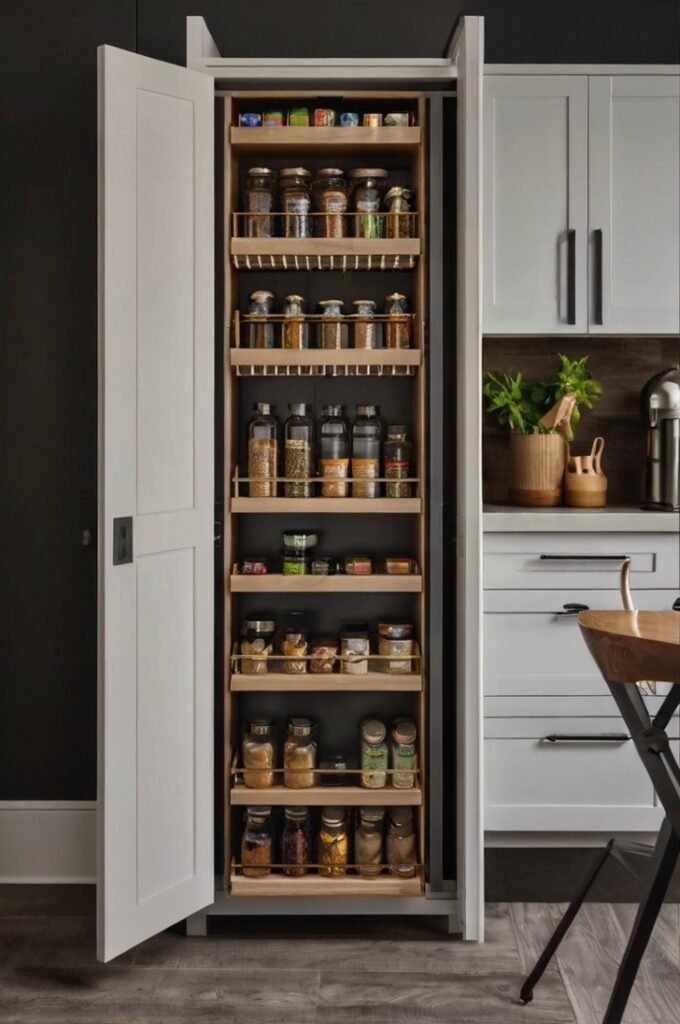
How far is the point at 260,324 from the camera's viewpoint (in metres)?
2.33

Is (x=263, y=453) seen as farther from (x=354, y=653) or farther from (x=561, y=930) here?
(x=561, y=930)

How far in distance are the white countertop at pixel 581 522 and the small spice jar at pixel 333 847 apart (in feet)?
2.83

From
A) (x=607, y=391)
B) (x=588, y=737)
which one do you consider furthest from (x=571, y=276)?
(x=588, y=737)

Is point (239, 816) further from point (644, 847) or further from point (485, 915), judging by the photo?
point (644, 847)

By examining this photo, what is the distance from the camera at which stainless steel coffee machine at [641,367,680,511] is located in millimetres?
2586

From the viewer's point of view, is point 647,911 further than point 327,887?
No

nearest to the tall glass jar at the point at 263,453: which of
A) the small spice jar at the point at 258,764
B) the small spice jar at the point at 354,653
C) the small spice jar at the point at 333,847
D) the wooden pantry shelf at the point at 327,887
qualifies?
the small spice jar at the point at 354,653

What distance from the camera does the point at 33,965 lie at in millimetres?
2152

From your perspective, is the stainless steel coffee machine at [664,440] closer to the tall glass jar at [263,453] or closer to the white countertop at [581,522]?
the white countertop at [581,522]

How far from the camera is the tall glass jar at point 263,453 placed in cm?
232

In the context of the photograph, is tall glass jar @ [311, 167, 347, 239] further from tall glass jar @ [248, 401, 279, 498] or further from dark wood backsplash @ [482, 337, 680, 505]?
dark wood backsplash @ [482, 337, 680, 505]

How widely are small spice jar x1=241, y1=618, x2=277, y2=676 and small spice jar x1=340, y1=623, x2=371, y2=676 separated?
196 mm

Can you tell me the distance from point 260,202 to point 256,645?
45.4 inches

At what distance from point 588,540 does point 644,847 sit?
949 mm
